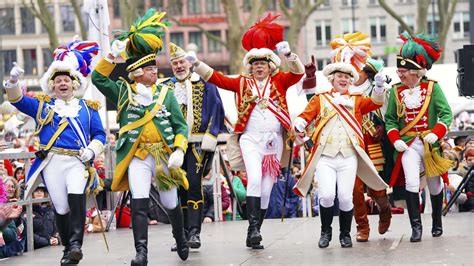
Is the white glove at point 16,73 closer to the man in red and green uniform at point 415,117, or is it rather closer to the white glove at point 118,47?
the white glove at point 118,47

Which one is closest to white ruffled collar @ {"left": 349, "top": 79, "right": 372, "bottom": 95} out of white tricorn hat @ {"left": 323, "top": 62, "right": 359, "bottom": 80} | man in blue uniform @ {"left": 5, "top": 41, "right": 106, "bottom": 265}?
white tricorn hat @ {"left": 323, "top": 62, "right": 359, "bottom": 80}

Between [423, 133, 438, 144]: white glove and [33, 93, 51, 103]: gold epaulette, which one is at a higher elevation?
[33, 93, 51, 103]: gold epaulette

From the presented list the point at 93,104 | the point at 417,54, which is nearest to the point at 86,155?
the point at 93,104

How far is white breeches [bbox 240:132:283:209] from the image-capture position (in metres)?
12.5

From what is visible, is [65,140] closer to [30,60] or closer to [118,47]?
[118,47]

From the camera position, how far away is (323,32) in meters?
98.4

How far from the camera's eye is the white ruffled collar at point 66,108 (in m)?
11.6

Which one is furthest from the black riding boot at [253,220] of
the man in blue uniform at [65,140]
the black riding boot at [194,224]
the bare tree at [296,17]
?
the bare tree at [296,17]

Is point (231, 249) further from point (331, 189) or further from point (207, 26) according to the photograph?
point (207, 26)

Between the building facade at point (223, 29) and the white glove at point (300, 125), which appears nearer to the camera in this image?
the white glove at point (300, 125)

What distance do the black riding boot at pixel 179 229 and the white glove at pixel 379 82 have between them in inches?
89.5

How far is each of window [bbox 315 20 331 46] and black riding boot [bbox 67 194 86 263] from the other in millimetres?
86467

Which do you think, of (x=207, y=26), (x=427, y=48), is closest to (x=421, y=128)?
(x=427, y=48)

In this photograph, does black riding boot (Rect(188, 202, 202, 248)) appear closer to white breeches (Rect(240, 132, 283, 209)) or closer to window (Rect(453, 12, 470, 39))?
white breeches (Rect(240, 132, 283, 209))
